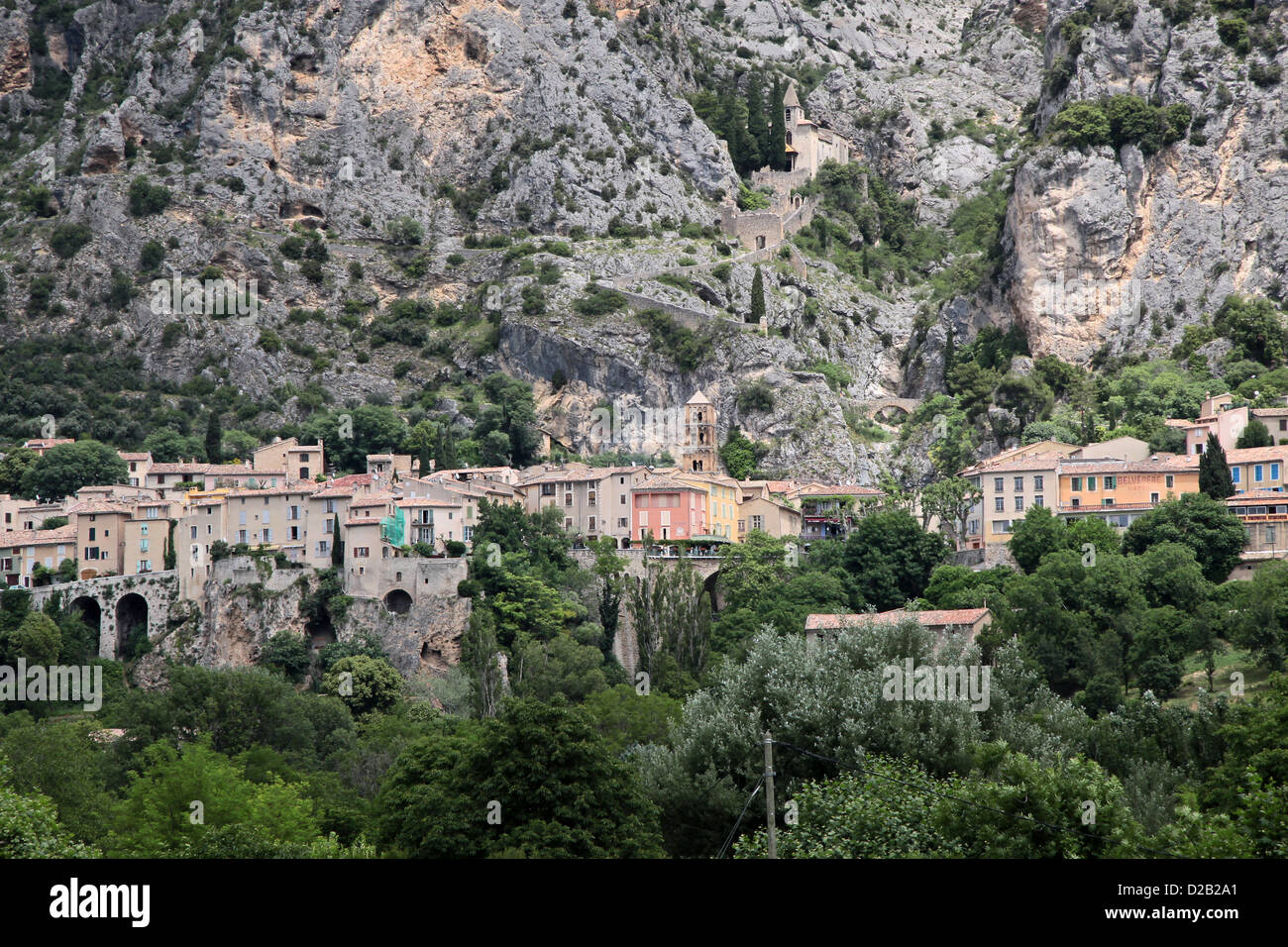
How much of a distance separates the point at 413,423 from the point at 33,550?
30.6 meters

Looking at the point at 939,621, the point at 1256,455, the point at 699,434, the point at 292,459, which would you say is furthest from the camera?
the point at 699,434

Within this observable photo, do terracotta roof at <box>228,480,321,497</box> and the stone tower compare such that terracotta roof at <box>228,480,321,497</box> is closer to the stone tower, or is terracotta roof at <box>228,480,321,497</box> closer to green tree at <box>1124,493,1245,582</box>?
the stone tower

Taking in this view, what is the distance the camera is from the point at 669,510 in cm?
9294

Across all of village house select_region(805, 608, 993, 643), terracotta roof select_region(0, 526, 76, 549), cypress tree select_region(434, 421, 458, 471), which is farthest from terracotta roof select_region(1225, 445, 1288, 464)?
terracotta roof select_region(0, 526, 76, 549)

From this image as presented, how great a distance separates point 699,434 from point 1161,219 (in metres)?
35.5

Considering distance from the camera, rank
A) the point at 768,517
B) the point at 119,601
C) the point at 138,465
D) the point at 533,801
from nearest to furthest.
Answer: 1. the point at 533,801
2. the point at 119,601
3. the point at 768,517
4. the point at 138,465

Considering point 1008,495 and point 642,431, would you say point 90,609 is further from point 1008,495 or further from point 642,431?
point 1008,495

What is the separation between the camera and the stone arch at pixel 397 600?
274 feet

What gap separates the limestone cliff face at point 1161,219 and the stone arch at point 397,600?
169ft

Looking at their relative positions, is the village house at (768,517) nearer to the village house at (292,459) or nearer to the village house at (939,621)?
the village house at (939,621)

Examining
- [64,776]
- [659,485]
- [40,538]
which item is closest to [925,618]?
[659,485]

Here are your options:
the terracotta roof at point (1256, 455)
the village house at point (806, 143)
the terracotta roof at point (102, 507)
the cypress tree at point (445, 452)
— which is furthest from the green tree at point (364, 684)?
the village house at point (806, 143)
